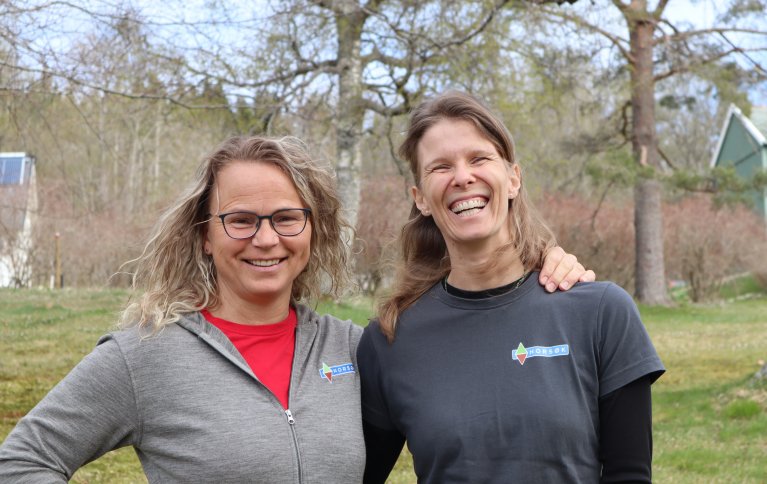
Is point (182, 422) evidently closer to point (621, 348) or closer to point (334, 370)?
point (334, 370)

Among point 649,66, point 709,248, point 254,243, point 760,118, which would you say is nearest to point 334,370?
point 254,243

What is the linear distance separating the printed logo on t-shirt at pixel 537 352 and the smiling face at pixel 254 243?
2.58ft

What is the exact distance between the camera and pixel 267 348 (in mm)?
2848

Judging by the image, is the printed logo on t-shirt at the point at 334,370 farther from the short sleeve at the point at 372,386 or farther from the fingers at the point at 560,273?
the fingers at the point at 560,273

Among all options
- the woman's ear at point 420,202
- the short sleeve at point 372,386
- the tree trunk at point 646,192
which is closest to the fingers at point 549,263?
the woman's ear at point 420,202

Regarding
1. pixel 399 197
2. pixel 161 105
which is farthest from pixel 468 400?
pixel 399 197

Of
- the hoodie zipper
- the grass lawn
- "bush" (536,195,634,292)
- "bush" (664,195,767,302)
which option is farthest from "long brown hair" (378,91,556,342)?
"bush" (664,195,767,302)

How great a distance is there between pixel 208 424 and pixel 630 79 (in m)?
19.8

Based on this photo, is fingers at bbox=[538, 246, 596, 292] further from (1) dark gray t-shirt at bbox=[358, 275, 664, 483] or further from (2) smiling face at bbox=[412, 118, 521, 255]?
(2) smiling face at bbox=[412, 118, 521, 255]

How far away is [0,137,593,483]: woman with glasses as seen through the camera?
2500mm

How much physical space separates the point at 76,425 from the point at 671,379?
927cm

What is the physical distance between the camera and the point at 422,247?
321 centimetres

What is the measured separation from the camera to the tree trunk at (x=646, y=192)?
1991 centimetres

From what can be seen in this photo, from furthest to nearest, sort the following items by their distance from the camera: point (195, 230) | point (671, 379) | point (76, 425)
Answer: point (671, 379) < point (195, 230) < point (76, 425)
